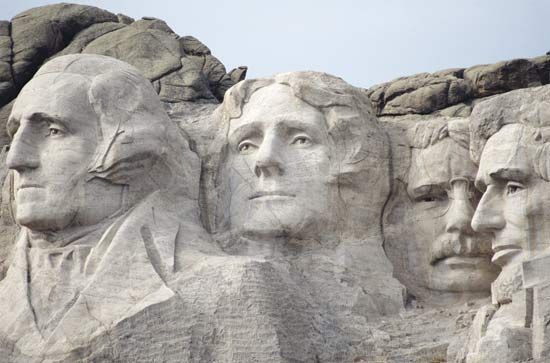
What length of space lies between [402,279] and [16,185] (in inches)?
140

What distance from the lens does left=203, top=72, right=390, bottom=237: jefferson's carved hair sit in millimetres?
16125

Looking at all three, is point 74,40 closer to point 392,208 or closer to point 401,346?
point 392,208

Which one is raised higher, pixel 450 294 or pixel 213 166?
pixel 213 166

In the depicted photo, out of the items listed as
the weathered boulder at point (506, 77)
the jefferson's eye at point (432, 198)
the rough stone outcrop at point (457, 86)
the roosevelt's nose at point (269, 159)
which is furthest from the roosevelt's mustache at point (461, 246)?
the weathered boulder at point (506, 77)

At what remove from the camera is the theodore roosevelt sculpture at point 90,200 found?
48.7 feet

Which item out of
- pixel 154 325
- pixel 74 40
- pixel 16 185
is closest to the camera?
pixel 154 325

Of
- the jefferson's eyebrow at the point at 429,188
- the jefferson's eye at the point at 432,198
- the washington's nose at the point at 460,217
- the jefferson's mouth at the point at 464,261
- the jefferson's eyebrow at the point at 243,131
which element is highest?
the jefferson's eyebrow at the point at 243,131

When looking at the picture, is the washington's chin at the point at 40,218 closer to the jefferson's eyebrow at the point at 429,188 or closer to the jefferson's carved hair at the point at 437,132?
the jefferson's eyebrow at the point at 429,188

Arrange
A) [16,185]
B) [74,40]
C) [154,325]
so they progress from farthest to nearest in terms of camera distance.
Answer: [74,40] → [16,185] → [154,325]

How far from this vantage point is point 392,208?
16375 mm

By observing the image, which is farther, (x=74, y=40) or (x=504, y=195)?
(x=74, y=40)

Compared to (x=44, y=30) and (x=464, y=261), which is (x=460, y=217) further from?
(x=44, y=30)

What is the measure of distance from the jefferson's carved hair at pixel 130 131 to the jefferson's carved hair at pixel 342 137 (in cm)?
30

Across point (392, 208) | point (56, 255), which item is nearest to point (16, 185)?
point (56, 255)
